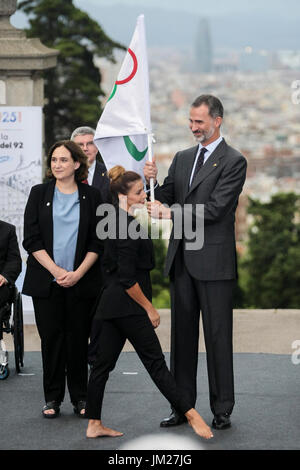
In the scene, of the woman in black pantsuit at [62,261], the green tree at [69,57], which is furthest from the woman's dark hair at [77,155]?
the green tree at [69,57]

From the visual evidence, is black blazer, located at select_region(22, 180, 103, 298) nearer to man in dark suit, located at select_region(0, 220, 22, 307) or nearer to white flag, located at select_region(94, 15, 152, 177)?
white flag, located at select_region(94, 15, 152, 177)

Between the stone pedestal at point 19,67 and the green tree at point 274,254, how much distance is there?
14.2 m

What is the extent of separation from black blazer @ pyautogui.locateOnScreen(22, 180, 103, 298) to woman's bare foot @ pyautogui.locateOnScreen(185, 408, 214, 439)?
34.5 inches

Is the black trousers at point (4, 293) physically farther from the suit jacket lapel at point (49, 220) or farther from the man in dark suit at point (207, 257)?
the man in dark suit at point (207, 257)

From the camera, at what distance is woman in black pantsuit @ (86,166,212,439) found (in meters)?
4.86

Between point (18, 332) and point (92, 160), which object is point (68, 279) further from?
point (92, 160)

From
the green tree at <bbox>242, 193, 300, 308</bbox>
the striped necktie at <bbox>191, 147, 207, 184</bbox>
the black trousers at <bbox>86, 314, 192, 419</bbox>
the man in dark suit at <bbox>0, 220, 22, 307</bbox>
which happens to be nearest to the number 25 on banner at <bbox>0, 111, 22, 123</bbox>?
the man in dark suit at <bbox>0, 220, 22, 307</bbox>

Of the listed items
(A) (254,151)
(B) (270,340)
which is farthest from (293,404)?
(A) (254,151)

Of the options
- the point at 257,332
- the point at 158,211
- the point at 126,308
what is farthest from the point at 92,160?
the point at 257,332

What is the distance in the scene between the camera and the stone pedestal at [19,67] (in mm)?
8484

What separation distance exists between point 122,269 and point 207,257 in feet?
1.85

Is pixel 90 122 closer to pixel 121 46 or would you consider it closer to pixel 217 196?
pixel 121 46

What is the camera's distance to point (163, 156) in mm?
75562

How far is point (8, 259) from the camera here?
6.51m
